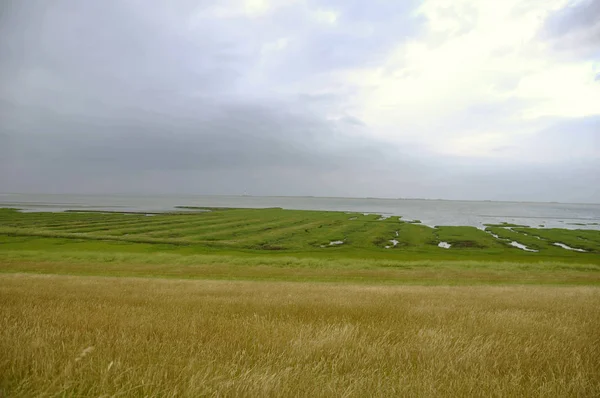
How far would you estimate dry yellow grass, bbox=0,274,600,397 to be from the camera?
402 centimetres

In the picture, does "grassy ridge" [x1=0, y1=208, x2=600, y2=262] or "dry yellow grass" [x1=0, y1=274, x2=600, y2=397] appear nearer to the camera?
"dry yellow grass" [x1=0, y1=274, x2=600, y2=397]

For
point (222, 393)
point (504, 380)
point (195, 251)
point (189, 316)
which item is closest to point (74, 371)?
point (222, 393)

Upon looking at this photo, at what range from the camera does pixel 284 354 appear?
5336 millimetres

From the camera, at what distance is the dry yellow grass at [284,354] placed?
4.02 meters

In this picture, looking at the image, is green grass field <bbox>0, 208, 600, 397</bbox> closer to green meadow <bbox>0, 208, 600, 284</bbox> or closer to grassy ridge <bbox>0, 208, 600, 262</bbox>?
green meadow <bbox>0, 208, 600, 284</bbox>

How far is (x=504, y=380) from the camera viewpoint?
177 inches

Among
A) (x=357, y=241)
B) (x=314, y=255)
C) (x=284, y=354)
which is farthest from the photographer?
(x=357, y=241)

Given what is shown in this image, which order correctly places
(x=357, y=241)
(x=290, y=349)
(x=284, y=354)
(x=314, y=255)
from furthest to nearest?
1. (x=357, y=241)
2. (x=314, y=255)
3. (x=290, y=349)
4. (x=284, y=354)

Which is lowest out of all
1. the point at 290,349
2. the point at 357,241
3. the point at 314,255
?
the point at 314,255

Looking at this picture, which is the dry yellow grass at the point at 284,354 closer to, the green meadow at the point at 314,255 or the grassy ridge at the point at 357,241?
the green meadow at the point at 314,255

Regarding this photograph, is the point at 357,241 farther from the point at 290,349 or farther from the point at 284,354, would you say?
Result: the point at 284,354

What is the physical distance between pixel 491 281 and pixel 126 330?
2773 centimetres

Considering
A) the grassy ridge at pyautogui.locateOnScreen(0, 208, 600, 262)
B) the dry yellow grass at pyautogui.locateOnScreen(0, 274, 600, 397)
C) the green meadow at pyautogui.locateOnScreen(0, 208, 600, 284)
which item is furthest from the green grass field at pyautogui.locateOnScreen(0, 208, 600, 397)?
the grassy ridge at pyautogui.locateOnScreen(0, 208, 600, 262)

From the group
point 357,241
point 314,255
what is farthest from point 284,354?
point 357,241
